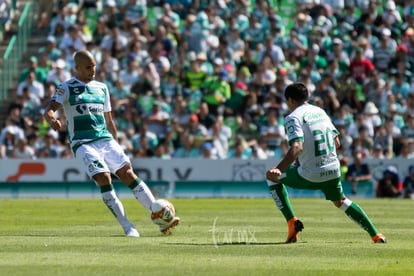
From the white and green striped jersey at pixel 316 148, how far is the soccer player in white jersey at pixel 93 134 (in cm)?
193

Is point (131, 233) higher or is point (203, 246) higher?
point (203, 246)

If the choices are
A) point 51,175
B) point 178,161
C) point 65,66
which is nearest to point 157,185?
point 178,161

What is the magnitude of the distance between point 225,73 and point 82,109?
16900mm

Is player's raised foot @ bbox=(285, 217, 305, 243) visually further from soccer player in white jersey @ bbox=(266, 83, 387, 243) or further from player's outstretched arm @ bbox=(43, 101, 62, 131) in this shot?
player's outstretched arm @ bbox=(43, 101, 62, 131)

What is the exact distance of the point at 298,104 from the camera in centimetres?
1430

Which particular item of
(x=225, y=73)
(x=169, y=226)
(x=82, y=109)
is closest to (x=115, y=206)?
(x=169, y=226)

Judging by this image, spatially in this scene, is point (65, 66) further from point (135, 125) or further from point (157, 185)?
point (157, 185)

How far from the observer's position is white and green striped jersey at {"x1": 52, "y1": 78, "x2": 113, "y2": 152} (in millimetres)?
15305

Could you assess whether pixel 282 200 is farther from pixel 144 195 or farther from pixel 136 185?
pixel 136 185

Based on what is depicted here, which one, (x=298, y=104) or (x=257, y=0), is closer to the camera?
(x=298, y=104)

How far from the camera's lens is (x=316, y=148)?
1438cm

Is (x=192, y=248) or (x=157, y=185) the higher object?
(x=192, y=248)

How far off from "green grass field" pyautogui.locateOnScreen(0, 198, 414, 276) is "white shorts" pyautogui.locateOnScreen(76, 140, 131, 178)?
0.85 metres

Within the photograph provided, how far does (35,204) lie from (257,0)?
12084 mm
